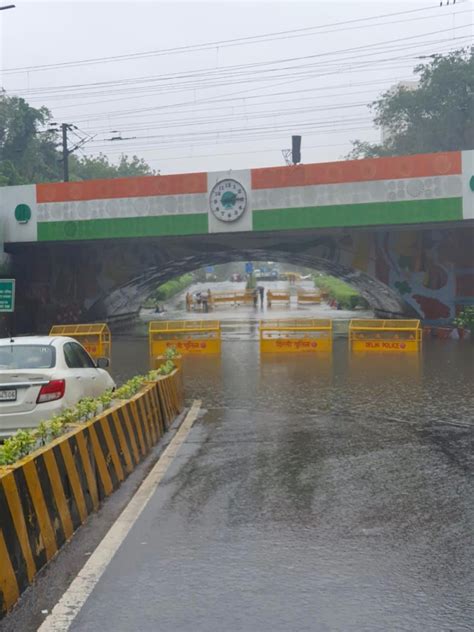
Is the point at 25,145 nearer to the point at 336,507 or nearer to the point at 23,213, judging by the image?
the point at 23,213

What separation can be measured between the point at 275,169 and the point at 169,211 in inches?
187

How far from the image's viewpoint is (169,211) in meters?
32.4

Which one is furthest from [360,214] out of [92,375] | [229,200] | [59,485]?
[59,485]

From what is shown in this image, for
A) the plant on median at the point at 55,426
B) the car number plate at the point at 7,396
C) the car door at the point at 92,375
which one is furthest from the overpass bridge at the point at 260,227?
the car number plate at the point at 7,396

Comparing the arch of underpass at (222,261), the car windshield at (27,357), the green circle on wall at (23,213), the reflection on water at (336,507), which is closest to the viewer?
the reflection on water at (336,507)

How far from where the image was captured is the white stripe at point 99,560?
14.7 feet

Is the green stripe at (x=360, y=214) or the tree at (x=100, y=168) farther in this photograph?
the tree at (x=100, y=168)

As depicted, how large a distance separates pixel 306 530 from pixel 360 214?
2519cm

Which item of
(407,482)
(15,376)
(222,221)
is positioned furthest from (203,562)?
(222,221)

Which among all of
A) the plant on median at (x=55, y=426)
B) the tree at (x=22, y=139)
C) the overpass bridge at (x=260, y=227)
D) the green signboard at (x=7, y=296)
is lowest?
the plant on median at (x=55, y=426)

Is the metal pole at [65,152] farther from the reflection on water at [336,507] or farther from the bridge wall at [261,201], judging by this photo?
the reflection on water at [336,507]

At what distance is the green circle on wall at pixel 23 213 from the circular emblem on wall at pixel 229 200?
841cm

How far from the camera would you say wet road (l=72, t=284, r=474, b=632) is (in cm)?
460

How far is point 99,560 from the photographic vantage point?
5.52 metres
